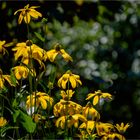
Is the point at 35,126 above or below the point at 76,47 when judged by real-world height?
below

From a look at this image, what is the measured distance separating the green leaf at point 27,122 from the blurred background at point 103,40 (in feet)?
5.38

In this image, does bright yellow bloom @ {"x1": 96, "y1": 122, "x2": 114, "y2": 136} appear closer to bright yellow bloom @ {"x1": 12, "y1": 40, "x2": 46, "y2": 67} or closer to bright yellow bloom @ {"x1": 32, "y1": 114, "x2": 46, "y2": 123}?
bright yellow bloom @ {"x1": 32, "y1": 114, "x2": 46, "y2": 123}

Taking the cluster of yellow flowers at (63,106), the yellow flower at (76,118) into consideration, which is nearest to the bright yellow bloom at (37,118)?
the cluster of yellow flowers at (63,106)

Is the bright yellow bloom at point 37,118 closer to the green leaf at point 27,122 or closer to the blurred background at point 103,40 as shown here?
the green leaf at point 27,122

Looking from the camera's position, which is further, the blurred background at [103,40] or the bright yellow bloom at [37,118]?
the blurred background at [103,40]

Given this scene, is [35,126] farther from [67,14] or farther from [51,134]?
[67,14]

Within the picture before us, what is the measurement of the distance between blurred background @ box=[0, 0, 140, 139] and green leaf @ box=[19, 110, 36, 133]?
5.38 feet

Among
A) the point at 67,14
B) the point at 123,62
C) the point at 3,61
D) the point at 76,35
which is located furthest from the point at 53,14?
the point at 76,35

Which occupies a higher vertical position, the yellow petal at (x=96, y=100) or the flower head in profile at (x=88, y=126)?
the yellow petal at (x=96, y=100)

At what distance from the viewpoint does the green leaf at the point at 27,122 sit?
1.73 meters

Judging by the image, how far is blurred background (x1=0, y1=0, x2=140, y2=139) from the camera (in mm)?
4078

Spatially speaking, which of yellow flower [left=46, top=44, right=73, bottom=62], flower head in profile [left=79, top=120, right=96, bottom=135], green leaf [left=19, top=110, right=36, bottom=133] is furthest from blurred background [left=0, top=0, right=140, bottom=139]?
green leaf [left=19, top=110, right=36, bottom=133]

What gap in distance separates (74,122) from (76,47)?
36.7ft

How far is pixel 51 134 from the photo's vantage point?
5.94 ft
